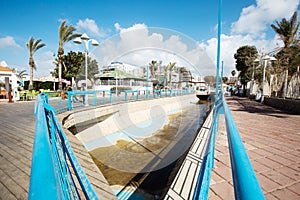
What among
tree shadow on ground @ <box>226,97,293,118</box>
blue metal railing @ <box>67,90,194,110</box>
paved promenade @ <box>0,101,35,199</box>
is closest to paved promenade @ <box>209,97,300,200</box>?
paved promenade @ <box>0,101,35,199</box>

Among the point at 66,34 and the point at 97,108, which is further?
the point at 66,34

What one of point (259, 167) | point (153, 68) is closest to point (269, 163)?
point (259, 167)

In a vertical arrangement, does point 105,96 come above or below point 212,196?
above

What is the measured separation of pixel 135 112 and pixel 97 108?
4123 mm

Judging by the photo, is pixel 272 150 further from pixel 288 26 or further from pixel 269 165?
pixel 288 26

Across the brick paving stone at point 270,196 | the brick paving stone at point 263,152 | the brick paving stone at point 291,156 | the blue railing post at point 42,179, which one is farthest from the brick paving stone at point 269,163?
the blue railing post at point 42,179

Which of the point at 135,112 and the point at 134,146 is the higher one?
the point at 135,112

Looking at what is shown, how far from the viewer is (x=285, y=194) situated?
1999 mm

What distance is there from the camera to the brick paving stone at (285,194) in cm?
195

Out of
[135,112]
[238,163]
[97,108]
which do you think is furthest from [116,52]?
[238,163]

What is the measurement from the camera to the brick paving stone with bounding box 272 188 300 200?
1.95 m

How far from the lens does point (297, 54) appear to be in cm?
1077

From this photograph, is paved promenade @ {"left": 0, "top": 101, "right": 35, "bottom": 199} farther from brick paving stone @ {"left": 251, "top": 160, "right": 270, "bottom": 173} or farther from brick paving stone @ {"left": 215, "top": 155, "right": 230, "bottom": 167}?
brick paving stone @ {"left": 251, "top": 160, "right": 270, "bottom": 173}

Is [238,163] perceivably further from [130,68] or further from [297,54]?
[130,68]
